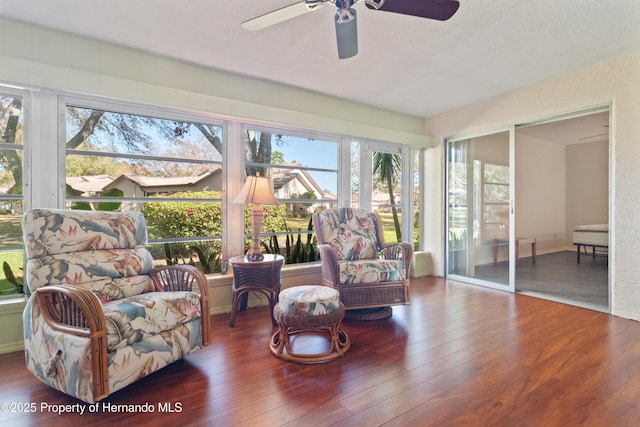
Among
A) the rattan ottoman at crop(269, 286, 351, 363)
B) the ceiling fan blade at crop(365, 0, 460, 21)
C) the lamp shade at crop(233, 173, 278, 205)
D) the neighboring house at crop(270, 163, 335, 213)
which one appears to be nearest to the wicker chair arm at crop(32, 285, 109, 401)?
the rattan ottoman at crop(269, 286, 351, 363)

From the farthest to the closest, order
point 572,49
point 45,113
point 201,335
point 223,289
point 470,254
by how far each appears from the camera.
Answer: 1. point 470,254
2. point 223,289
3. point 572,49
4. point 45,113
5. point 201,335

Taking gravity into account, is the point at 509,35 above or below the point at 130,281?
above

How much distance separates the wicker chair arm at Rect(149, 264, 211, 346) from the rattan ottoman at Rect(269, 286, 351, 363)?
460 mm

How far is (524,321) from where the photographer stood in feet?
9.43

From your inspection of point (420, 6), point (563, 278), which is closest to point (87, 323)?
point (420, 6)

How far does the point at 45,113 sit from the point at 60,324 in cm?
178

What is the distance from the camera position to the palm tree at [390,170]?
456 centimetres

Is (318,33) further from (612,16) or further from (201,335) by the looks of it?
(201,335)

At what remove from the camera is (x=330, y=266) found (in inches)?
114

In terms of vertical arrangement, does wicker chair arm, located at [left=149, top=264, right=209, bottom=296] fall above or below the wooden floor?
above

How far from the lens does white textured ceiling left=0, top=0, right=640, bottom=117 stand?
222 cm

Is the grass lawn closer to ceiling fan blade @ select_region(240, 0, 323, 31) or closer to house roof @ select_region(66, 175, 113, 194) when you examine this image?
house roof @ select_region(66, 175, 113, 194)

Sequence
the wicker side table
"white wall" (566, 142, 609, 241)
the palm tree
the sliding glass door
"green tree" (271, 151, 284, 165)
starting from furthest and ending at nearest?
"white wall" (566, 142, 609, 241)
the palm tree
the sliding glass door
"green tree" (271, 151, 284, 165)
the wicker side table

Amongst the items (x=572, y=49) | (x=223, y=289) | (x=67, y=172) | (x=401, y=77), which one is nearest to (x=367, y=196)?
(x=401, y=77)
